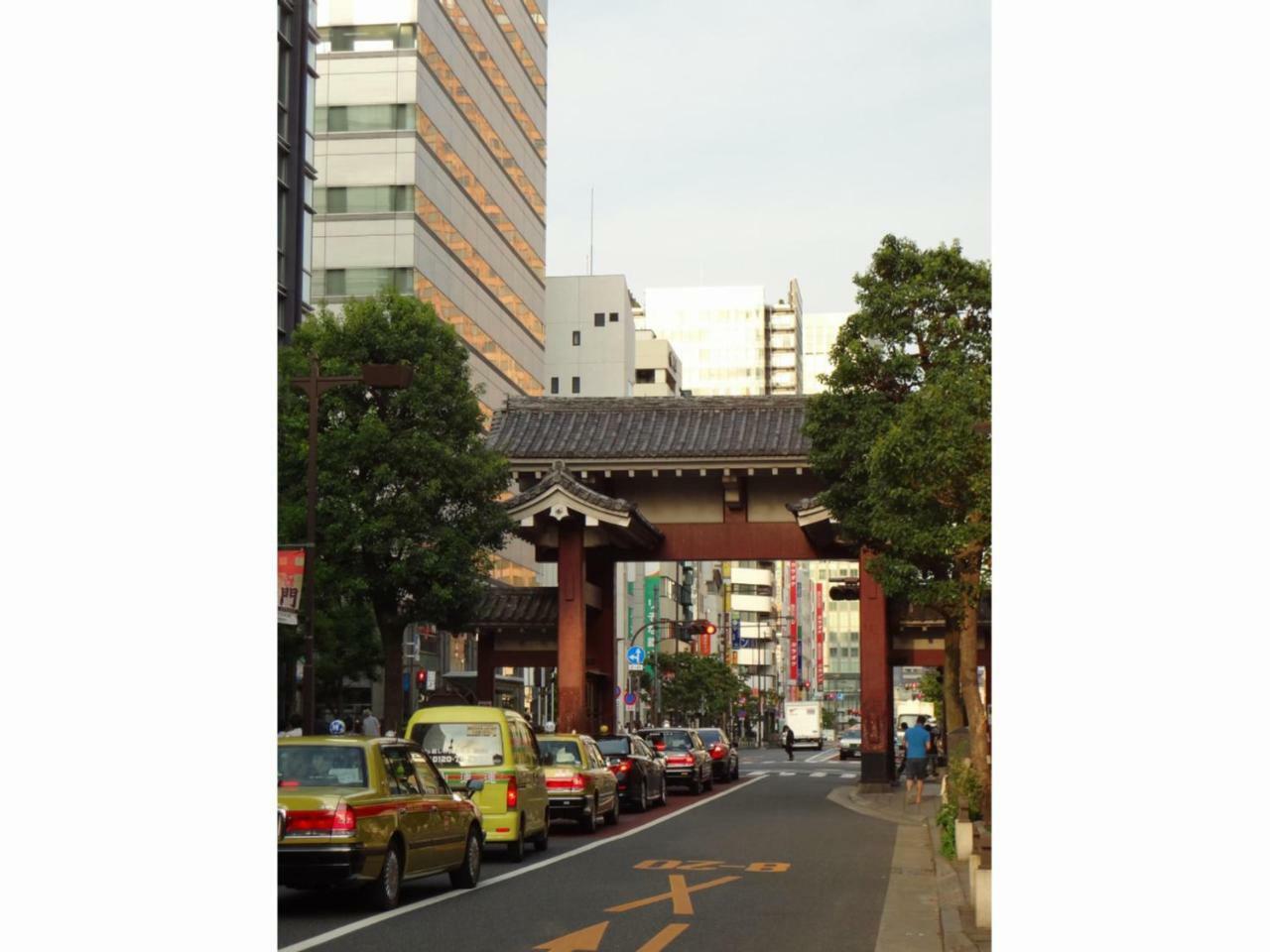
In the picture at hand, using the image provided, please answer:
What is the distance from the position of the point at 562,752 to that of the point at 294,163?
34852mm

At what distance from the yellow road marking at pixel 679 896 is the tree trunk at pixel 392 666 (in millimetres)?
16140

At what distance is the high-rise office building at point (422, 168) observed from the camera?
228 feet

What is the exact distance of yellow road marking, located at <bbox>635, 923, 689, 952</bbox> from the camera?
1357cm

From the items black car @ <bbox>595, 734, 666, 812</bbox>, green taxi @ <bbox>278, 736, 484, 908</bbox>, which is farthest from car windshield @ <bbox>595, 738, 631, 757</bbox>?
green taxi @ <bbox>278, 736, 484, 908</bbox>

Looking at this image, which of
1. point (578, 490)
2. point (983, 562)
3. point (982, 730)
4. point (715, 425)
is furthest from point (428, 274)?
point (982, 730)

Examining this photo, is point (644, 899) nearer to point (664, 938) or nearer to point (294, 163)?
point (664, 938)

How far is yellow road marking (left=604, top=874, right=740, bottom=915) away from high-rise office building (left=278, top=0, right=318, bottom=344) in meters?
38.6

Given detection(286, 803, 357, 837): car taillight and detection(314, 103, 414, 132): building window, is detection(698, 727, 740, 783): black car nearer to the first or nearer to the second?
detection(314, 103, 414, 132): building window

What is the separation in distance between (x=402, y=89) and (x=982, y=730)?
5521 centimetres

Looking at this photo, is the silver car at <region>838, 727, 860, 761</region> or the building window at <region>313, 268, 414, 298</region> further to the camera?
the silver car at <region>838, 727, 860, 761</region>

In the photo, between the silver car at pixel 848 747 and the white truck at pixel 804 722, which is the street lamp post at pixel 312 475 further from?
the white truck at pixel 804 722

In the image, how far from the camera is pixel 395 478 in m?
35.1

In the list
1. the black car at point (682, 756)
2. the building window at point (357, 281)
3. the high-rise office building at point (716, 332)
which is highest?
the high-rise office building at point (716, 332)

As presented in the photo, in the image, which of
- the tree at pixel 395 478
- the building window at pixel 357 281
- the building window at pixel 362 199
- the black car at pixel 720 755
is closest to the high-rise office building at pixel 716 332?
the building window at pixel 362 199
